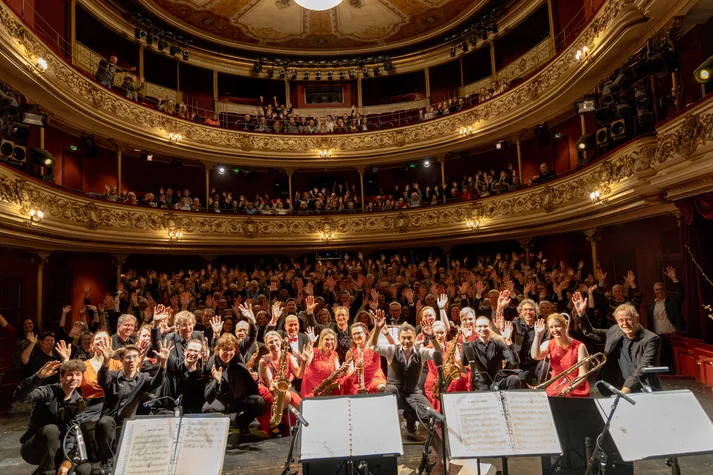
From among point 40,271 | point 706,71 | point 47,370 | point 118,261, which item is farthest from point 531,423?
point 118,261

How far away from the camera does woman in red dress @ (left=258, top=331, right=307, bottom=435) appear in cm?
563

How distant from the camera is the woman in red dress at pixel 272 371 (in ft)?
18.5

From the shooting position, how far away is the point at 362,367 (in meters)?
5.41

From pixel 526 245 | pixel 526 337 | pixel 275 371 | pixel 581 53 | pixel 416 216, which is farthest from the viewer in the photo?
pixel 416 216

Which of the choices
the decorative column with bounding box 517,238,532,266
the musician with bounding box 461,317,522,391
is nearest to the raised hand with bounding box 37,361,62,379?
the musician with bounding box 461,317,522,391

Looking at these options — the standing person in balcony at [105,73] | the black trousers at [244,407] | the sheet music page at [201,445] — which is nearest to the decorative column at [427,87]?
the standing person in balcony at [105,73]

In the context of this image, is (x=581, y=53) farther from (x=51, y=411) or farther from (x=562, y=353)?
(x=51, y=411)

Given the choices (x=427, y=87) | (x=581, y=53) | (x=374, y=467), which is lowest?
(x=374, y=467)

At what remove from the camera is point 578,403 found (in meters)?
3.79

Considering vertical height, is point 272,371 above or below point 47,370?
below

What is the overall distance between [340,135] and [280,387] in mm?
13255

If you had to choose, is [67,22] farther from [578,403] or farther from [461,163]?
[578,403]

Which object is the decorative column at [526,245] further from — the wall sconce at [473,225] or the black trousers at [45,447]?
the black trousers at [45,447]

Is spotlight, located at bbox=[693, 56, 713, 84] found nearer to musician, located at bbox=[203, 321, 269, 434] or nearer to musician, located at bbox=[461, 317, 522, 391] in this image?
musician, located at bbox=[461, 317, 522, 391]
